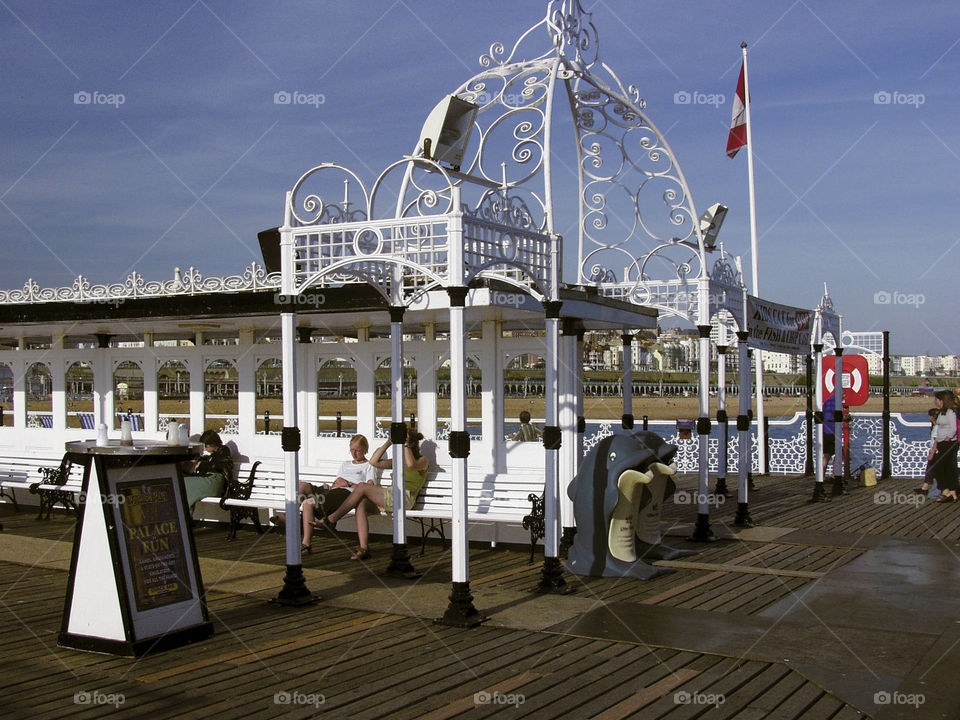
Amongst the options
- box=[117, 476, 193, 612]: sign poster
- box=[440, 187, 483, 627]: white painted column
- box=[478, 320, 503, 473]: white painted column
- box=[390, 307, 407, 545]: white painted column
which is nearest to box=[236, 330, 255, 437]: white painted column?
box=[478, 320, 503, 473]: white painted column

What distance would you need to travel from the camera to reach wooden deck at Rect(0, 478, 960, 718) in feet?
19.0

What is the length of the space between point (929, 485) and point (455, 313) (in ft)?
38.9

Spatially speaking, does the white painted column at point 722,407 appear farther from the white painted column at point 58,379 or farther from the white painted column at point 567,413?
the white painted column at point 58,379

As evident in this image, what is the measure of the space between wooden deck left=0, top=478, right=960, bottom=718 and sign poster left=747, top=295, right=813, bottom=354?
→ 3.88m

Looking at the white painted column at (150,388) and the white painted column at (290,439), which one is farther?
the white painted column at (150,388)

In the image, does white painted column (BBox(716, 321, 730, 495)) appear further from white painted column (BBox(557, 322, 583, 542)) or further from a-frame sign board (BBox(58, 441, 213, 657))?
a-frame sign board (BBox(58, 441, 213, 657))

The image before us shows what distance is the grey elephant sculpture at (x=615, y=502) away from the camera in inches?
374

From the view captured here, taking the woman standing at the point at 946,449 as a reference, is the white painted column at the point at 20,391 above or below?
above

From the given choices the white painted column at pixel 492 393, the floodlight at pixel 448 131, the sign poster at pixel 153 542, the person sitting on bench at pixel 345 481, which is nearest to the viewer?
the sign poster at pixel 153 542

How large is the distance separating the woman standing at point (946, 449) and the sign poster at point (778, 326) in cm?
234

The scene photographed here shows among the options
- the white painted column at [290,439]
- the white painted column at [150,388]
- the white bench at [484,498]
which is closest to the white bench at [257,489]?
→ the white bench at [484,498]

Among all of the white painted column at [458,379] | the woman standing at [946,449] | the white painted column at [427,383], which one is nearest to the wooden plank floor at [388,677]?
the white painted column at [458,379]

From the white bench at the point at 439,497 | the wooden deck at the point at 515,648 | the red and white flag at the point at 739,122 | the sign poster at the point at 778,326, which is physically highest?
the red and white flag at the point at 739,122

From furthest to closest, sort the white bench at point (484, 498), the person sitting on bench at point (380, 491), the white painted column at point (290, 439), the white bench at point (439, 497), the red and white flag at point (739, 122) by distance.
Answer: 1. the red and white flag at point (739, 122)
2. the person sitting on bench at point (380, 491)
3. the white bench at point (484, 498)
4. the white bench at point (439, 497)
5. the white painted column at point (290, 439)
